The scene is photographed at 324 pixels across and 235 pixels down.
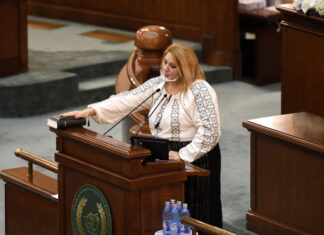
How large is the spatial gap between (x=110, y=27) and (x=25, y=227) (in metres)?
6.19

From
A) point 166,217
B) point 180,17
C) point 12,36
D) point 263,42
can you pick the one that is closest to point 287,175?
point 166,217

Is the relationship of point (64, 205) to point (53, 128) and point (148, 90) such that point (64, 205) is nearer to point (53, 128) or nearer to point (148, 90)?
point (53, 128)

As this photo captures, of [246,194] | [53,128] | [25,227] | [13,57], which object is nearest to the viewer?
[53,128]

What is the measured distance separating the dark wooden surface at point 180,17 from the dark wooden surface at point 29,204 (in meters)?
4.81

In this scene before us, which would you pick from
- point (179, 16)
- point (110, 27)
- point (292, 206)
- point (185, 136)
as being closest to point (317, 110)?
point (292, 206)

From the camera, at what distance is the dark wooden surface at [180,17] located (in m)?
10.3

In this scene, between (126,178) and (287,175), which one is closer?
(126,178)

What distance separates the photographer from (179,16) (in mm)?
10781

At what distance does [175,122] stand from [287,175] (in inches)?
31.6

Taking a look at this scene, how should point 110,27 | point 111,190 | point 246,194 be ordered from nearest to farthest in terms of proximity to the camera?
point 111,190 < point 246,194 < point 110,27

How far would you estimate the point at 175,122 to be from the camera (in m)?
5.08

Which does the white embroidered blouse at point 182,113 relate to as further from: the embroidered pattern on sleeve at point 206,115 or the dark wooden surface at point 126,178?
the dark wooden surface at point 126,178

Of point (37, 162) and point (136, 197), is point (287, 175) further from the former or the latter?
point (37, 162)

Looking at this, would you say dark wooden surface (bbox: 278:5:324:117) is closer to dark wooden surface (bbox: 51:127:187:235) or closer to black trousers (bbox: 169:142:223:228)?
black trousers (bbox: 169:142:223:228)
